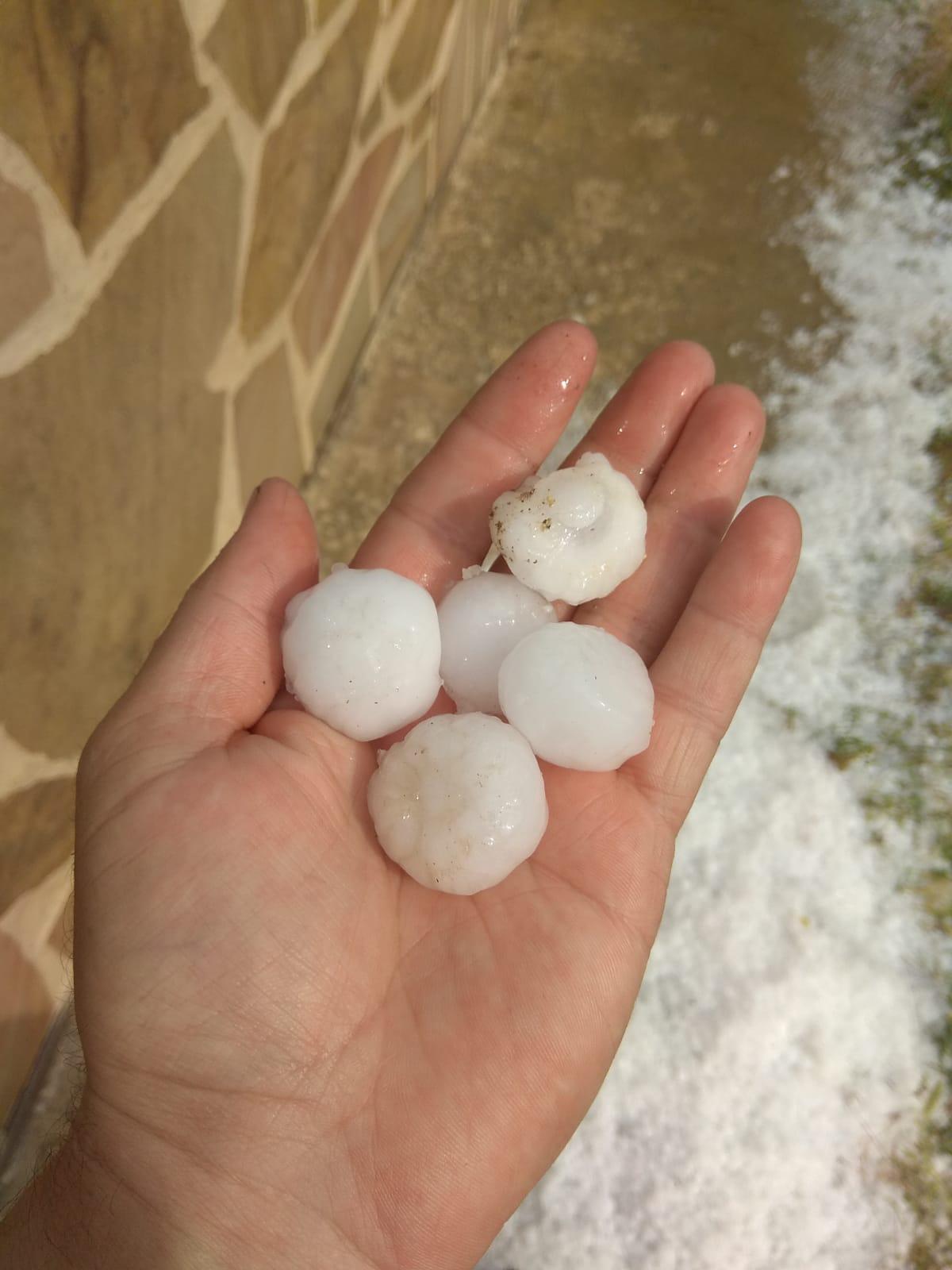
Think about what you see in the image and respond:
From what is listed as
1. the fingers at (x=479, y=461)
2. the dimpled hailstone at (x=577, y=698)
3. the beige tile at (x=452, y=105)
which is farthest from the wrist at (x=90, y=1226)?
the beige tile at (x=452, y=105)

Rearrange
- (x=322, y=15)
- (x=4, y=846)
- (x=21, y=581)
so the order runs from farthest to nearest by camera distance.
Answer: (x=322, y=15), (x=4, y=846), (x=21, y=581)

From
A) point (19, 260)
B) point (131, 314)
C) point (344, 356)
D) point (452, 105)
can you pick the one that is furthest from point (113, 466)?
point (452, 105)

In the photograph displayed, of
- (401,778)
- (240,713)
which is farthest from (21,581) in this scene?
(401,778)

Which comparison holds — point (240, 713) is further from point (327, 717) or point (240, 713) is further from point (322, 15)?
point (322, 15)

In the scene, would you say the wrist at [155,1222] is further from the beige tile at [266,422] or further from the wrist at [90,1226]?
the beige tile at [266,422]

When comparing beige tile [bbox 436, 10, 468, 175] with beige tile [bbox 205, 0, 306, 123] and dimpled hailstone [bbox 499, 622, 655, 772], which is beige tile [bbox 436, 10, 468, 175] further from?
dimpled hailstone [bbox 499, 622, 655, 772]

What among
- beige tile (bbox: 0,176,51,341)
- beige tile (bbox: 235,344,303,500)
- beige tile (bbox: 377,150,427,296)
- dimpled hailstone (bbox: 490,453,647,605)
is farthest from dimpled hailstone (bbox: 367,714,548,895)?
beige tile (bbox: 377,150,427,296)

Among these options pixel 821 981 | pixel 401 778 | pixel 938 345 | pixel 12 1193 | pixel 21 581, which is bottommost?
pixel 821 981
